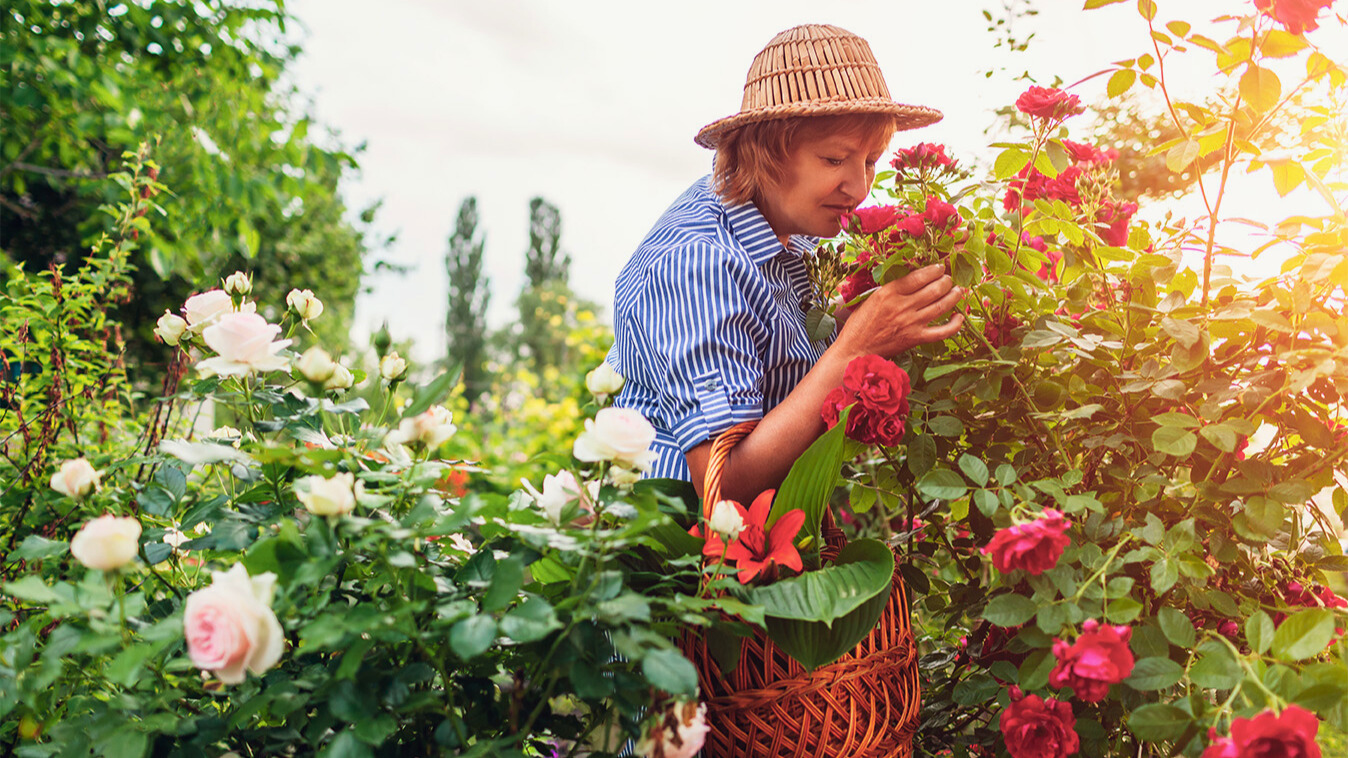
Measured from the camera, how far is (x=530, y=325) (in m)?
28.6

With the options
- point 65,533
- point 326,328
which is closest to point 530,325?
point 326,328

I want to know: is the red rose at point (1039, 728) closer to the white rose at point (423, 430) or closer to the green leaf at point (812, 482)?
the green leaf at point (812, 482)

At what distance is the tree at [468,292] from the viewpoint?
30.1 metres

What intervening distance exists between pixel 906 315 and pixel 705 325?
30 cm

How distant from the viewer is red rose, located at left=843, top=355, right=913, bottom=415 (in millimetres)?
980

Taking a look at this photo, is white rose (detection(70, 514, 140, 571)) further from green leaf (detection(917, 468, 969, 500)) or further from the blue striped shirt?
green leaf (detection(917, 468, 969, 500))

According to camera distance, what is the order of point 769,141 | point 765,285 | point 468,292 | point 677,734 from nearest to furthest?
point 677,734
point 765,285
point 769,141
point 468,292

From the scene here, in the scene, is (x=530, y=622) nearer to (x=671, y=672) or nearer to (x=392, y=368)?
(x=671, y=672)

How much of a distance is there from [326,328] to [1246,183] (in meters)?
10.8

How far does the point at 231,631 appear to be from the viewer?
654mm

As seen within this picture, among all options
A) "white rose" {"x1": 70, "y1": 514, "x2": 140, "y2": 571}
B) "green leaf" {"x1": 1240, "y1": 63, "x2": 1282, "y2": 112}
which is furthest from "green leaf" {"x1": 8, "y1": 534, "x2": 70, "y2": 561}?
"green leaf" {"x1": 1240, "y1": 63, "x2": 1282, "y2": 112}

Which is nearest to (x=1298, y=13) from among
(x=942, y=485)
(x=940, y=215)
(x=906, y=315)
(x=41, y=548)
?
(x=940, y=215)

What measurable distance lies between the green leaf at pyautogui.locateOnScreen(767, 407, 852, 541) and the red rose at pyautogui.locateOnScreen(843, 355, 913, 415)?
6cm

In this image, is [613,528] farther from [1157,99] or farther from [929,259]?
[1157,99]
